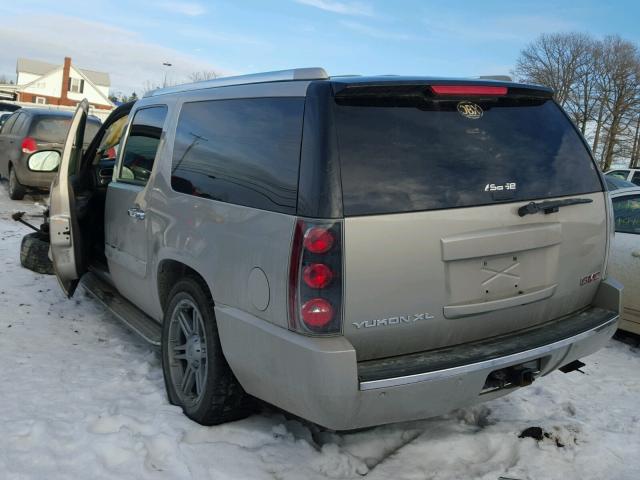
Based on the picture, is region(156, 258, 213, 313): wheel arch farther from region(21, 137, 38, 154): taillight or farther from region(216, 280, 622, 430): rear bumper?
region(21, 137, 38, 154): taillight

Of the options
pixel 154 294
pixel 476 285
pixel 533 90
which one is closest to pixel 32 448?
pixel 154 294

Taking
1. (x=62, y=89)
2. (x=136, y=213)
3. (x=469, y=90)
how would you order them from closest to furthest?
(x=469, y=90)
(x=136, y=213)
(x=62, y=89)

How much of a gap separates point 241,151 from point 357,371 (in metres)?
1.25

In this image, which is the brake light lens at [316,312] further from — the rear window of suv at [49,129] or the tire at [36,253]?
the rear window of suv at [49,129]

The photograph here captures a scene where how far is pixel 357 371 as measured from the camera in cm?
248

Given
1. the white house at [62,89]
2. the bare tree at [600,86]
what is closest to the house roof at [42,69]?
the white house at [62,89]

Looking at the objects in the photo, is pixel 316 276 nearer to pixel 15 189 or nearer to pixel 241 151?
pixel 241 151

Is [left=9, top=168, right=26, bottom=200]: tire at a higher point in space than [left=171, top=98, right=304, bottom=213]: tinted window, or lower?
lower

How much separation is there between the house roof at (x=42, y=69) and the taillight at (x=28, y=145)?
65668mm

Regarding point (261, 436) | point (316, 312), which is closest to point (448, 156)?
point (316, 312)

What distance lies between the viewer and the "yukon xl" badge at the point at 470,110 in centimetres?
289

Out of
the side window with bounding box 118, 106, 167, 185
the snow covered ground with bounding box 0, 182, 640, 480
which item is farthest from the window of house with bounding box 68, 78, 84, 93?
the snow covered ground with bounding box 0, 182, 640, 480

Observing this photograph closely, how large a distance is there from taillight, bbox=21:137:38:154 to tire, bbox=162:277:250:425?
886 cm

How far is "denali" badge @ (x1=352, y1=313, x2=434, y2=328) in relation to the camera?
99.9 inches
